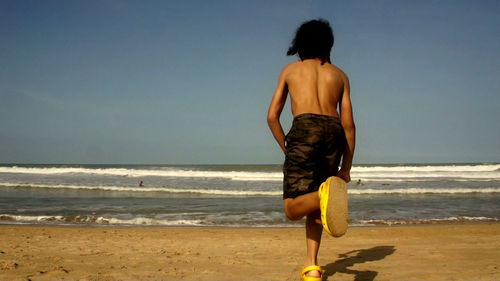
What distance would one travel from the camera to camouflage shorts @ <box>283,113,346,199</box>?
2967 millimetres

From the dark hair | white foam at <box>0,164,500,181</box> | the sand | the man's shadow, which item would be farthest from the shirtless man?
white foam at <box>0,164,500,181</box>

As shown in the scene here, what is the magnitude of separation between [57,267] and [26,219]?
5.86m

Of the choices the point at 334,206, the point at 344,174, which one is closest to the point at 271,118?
the point at 344,174

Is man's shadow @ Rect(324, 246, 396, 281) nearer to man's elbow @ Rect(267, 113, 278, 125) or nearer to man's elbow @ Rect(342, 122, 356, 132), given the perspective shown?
man's elbow @ Rect(342, 122, 356, 132)

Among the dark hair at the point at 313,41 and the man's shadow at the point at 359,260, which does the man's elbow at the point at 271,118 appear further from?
the man's shadow at the point at 359,260

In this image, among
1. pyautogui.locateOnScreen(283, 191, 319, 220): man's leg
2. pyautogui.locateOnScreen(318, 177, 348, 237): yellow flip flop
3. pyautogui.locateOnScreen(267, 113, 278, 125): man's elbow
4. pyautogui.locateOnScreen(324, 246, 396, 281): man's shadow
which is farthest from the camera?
pyautogui.locateOnScreen(324, 246, 396, 281): man's shadow

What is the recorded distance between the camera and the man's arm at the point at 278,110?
3180mm

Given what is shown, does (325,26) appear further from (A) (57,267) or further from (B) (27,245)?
(B) (27,245)

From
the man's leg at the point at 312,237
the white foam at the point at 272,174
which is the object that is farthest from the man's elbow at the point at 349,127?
the white foam at the point at 272,174

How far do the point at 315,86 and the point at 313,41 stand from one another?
1.24 feet

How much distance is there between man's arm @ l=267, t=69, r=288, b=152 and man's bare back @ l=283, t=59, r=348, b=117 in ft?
0.17

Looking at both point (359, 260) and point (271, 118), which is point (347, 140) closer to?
point (271, 118)

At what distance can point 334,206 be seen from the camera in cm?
269

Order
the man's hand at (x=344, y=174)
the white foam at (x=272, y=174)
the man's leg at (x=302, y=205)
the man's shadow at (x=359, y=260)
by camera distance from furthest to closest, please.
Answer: the white foam at (x=272, y=174) → the man's shadow at (x=359, y=260) → the man's hand at (x=344, y=174) → the man's leg at (x=302, y=205)
